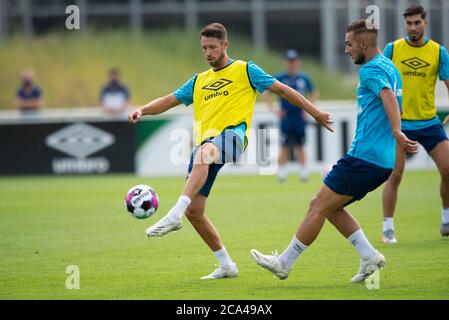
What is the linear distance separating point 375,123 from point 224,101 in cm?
152

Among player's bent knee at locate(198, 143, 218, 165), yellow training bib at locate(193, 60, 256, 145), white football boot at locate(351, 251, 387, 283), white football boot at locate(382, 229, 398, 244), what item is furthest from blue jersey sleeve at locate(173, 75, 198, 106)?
white football boot at locate(382, 229, 398, 244)

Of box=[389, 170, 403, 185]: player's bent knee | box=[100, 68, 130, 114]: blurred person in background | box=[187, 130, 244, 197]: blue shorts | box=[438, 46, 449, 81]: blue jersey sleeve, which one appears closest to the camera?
box=[187, 130, 244, 197]: blue shorts

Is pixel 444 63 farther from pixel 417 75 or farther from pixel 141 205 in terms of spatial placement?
pixel 141 205

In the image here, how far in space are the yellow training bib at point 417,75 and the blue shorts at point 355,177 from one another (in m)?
Result: 3.11

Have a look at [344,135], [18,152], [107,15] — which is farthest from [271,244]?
[107,15]

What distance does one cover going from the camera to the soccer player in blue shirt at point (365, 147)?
854 cm

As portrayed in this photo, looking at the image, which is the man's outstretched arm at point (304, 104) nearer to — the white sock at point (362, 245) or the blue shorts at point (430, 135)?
the white sock at point (362, 245)

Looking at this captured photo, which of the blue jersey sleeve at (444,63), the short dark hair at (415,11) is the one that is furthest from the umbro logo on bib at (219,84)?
the blue jersey sleeve at (444,63)

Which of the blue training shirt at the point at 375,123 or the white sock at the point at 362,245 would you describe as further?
the white sock at the point at 362,245

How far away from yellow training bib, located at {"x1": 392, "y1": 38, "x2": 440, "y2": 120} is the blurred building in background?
27.1m

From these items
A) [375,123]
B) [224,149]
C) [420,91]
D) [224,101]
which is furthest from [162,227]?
[420,91]

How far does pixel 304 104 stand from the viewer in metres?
8.83

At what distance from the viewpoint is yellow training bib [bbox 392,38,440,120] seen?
11547 millimetres

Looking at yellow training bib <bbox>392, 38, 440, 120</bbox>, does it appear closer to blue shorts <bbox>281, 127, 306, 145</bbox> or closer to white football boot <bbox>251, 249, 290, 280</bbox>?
white football boot <bbox>251, 249, 290, 280</bbox>
